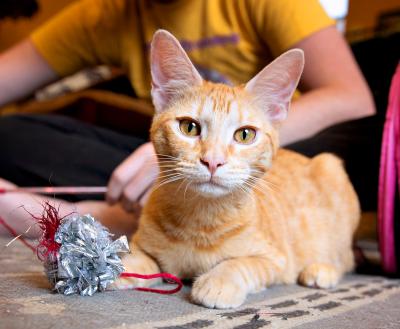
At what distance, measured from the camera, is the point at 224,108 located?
0.88 m

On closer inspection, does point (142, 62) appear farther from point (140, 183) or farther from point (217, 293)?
point (217, 293)

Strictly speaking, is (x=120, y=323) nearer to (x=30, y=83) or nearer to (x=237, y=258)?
(x=237, y=258)

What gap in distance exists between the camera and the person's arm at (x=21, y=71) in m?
1.76

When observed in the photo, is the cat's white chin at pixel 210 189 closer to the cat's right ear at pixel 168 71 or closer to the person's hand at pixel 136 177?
the cat's right ear at pixel 168 71

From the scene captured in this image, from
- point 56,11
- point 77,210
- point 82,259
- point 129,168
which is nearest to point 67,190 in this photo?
point 77,210

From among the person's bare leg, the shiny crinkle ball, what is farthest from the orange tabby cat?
the person's bare leg

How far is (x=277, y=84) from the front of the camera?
3.16 ft

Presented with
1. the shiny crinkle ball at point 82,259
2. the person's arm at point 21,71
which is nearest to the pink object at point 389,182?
the shiny crinkle ball at point 82,259

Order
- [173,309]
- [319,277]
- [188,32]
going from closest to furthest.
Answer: [173,309]
[319,277]
[188,32]

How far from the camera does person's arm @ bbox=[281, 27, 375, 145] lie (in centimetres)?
134

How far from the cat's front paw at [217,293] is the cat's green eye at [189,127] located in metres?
0.27

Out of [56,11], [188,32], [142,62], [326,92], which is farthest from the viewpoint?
[56,11]

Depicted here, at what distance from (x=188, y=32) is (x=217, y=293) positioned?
Result: 3.33ft

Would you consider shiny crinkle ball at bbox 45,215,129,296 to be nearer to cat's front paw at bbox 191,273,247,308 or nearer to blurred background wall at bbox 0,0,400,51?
cat's front paw at bbox 191,273,247,308
